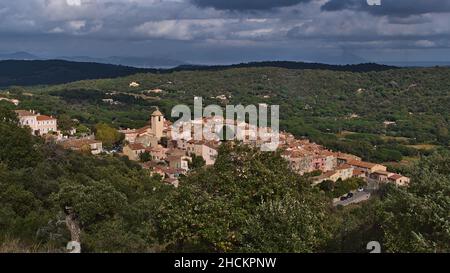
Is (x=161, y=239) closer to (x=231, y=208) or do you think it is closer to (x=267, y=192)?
(x=231, y=208)

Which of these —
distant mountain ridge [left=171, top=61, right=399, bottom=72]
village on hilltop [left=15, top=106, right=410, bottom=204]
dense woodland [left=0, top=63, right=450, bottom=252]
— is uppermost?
distant mountain ridge [left=171, top=61, right=399, bottom=72]

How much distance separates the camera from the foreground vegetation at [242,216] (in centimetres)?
859

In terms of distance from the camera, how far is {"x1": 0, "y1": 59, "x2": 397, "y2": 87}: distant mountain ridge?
14550 cm

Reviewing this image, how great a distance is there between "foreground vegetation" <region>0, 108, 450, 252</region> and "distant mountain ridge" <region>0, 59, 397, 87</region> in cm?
13001

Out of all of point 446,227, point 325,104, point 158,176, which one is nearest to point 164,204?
point 446,227

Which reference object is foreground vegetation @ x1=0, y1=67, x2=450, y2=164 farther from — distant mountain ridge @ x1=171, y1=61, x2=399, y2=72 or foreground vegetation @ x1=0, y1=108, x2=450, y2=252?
foreground vegetation @ x1=0, y1=108, x2=450, y2=252

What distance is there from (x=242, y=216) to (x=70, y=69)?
528 ft

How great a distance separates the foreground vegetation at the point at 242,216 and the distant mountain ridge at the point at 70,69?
130 metres

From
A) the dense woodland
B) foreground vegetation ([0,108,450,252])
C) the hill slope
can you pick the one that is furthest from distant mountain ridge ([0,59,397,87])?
foreground vegetation ([0,108,450,252])

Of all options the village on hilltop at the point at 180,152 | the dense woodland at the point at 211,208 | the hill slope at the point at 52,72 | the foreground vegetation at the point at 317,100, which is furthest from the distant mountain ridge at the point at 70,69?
the dense woodland at the point at 211,208

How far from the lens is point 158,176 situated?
37812 millimetres

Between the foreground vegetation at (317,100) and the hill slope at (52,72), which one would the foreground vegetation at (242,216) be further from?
the hill slope at (52,72)

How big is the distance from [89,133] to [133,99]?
1701 inches
